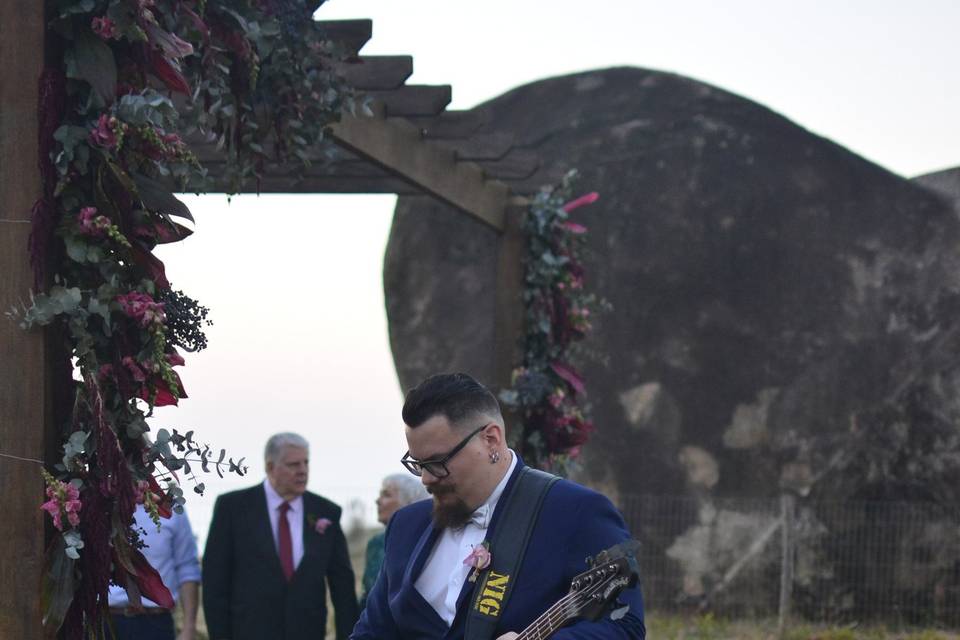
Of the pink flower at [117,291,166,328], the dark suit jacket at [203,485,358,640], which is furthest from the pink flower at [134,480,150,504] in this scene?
the dark suit jacket at [203,485,358,640]

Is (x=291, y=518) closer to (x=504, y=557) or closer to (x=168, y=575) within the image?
(x=168, y=575)

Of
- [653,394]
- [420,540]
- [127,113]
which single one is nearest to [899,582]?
[653,394]

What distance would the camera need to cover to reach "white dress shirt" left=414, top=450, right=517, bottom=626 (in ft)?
14.2

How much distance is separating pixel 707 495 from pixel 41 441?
392 inches

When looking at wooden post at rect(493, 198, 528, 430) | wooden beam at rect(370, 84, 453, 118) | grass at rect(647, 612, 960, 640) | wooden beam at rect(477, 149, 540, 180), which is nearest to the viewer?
wooden beam at rect(370, 84, 453, 118)

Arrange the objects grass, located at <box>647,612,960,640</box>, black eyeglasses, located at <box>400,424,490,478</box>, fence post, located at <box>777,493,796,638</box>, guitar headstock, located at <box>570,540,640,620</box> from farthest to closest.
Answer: fence post, located at <box>777,493,796,638</box> → grass, located at <box>647,612,960,640</box> → black eyeglasses, located at <box>400,424,490,478</box> → guitar headstock, located at <box>570,540,640,620</box>

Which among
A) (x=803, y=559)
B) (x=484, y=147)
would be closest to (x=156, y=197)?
(x=484, y=147)

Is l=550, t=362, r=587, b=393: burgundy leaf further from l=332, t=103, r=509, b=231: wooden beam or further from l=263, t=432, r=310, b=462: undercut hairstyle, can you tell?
l=263, t=432, r=310, b=462: undercut hairstyle

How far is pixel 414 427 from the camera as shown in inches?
167

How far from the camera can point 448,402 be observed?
14.0 feet

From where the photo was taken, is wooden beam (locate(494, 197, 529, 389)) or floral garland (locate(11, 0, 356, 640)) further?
wooden beam (locate(494, 197, 529, 389))

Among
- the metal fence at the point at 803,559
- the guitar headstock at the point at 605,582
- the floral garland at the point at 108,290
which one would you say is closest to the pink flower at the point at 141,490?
the floral garland at the point at 108,290

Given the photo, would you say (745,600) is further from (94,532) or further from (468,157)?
(94,532)

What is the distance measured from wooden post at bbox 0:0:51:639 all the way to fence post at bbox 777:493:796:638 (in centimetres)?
925
